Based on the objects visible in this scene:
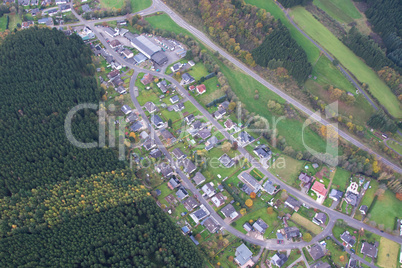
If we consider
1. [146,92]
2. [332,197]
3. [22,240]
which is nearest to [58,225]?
[22,240]

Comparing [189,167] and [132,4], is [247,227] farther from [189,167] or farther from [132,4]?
[132,4]

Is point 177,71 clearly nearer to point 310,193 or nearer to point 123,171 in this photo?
point 123,171

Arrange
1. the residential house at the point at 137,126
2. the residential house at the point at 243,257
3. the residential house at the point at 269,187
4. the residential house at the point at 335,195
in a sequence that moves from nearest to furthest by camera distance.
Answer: the residential house at the point at 243,257, the residential house at the point at 269,187, the residential house at the point at 335,195, the residential house at the point at 137,126

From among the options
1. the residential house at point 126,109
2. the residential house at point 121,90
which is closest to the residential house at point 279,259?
the residential house at point 126,109

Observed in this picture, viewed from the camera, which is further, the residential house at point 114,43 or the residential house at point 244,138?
the residential house at point 114,43

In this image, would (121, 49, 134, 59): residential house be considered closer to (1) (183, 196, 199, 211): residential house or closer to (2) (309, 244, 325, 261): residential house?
(1) (183, 196, 199, 211): residential house

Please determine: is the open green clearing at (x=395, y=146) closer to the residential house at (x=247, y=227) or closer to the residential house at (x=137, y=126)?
the residential house at (x=247, y=227)

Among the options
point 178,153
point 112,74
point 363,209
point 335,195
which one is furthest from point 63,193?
point 363,209
